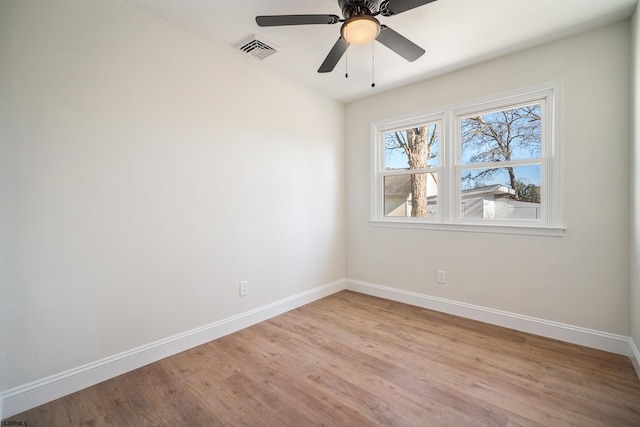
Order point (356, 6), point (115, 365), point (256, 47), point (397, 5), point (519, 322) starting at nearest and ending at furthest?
point (397, 5)
point (356, 6)
point (115, 365)
point (256, 47)
point (519, 322)

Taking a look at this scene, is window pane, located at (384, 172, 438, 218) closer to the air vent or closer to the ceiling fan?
the ceiling fan

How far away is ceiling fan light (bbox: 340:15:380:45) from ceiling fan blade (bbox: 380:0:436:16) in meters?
0.09

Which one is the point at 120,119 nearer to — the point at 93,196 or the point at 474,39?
the point at 93,196

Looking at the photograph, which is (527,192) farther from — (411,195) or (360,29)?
(360,29)

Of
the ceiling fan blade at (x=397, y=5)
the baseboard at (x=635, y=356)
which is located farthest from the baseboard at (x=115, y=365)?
the baseboard at (x=635, y=356)

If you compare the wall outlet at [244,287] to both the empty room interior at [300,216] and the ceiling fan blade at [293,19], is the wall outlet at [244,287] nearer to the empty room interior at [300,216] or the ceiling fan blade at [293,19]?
the empty room interior at [300,216]

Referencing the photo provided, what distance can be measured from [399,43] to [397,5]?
338 millimetres

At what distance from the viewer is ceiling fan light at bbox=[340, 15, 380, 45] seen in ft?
5.51

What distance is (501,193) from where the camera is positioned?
2816 millimetres

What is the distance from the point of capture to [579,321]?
239 cm

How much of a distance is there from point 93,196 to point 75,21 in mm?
1109

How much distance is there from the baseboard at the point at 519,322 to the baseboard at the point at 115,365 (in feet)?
4.87

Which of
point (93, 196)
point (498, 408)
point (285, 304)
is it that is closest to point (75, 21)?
point (93, 196)

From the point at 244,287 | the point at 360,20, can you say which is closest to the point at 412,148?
the point at 360,20
